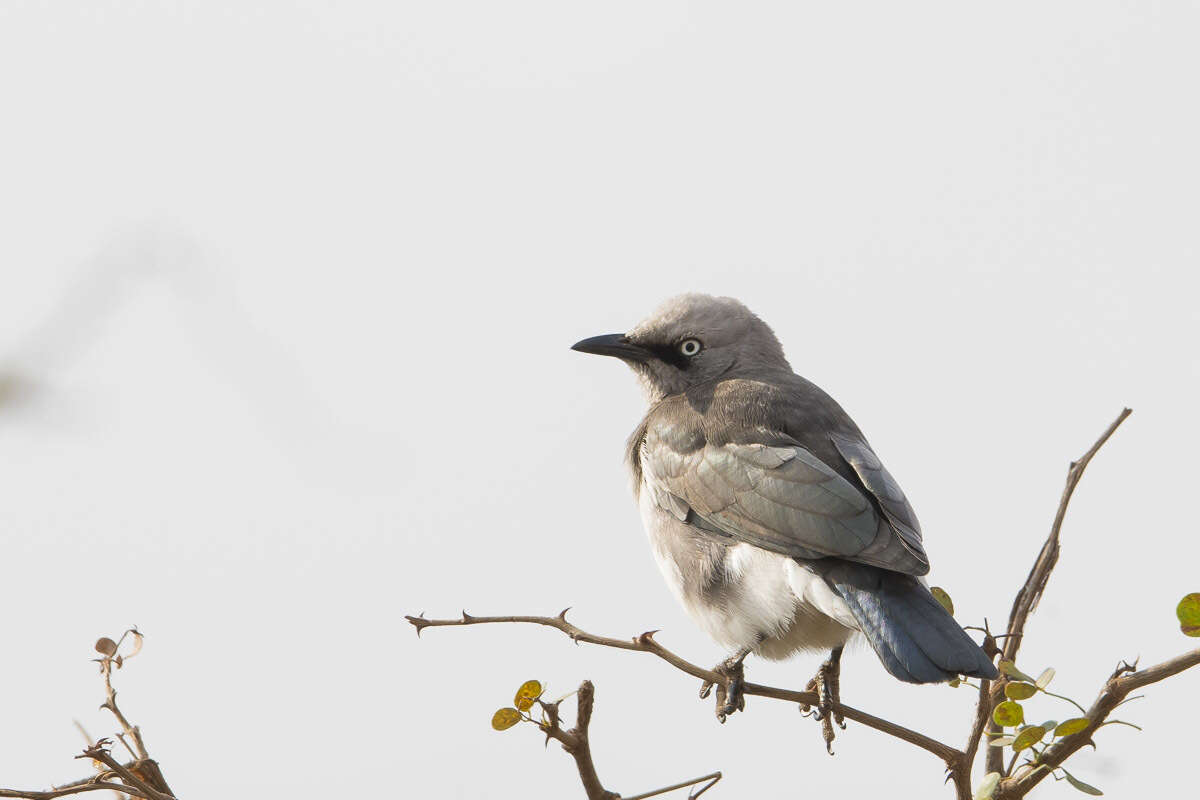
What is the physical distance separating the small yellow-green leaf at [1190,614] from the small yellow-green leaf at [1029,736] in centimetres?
40

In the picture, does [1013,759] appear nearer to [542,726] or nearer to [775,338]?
[542,726]

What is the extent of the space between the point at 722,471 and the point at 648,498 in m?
0.49

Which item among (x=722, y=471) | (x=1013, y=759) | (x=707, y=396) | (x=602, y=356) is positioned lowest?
(x=1013, y=759)

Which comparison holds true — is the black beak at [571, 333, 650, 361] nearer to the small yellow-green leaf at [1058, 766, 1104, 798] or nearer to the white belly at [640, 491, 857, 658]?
the white belly at [640, 491, 857, 658]

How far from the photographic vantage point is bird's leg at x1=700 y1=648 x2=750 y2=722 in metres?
5.17

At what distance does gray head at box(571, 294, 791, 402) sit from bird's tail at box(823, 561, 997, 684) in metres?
1.96

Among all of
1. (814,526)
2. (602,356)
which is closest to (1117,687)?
(814,526)

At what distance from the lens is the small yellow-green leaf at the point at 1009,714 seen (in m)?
3.27

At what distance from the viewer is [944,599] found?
183 inches

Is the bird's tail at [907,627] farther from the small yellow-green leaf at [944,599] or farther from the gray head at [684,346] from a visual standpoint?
the gray head at [684,346]

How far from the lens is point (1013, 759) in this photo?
10.9 ft

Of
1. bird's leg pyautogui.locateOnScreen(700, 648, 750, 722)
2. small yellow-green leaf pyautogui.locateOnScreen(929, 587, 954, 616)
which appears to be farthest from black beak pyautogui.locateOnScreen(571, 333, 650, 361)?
small yellow-green leaf pyautogui.locateOnScreen(929, 587, 954, 616)

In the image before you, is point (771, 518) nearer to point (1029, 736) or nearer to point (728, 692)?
point (728, 692)

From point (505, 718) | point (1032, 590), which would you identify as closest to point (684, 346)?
point (1032, 590)
